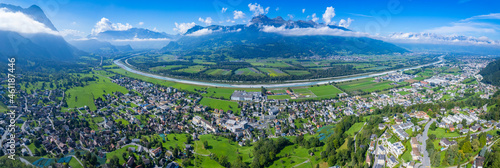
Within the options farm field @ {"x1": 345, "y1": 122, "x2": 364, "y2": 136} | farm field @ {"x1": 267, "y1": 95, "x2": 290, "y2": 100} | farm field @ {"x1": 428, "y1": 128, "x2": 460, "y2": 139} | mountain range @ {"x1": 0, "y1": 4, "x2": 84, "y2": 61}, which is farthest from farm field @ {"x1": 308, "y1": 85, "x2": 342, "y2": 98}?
mountain range @ {"x1": 0, "y1": 4, "x2": 84, "y2": 61}

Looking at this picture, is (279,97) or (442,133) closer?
(442,133)

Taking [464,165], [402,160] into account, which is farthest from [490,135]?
[402,160]

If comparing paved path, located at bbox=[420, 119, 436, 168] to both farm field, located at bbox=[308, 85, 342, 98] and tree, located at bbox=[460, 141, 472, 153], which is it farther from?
farm field, located at bbox=[308, 85, 342, 98]

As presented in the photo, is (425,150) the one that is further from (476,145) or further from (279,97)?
(279,97)

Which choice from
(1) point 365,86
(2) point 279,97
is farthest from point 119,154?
(1) point 365,86

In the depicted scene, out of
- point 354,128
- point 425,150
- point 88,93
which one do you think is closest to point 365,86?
point 354,128

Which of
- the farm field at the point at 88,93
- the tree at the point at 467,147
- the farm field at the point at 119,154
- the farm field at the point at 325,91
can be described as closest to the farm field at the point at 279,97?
the farm field at the point at 325,91

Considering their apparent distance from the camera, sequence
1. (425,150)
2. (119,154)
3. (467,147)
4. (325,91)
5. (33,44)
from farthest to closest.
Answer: (33,44), (325,91), (119,154), (425,150), (467,147)

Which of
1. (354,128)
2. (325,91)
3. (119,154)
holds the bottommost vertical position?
(119,154)

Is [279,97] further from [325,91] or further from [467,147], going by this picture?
[467,147]

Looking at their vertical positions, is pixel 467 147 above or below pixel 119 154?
above

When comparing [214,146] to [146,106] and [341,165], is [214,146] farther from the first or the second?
[146,106]

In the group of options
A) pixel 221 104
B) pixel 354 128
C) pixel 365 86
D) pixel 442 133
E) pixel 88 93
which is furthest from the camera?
pixel 365 86
